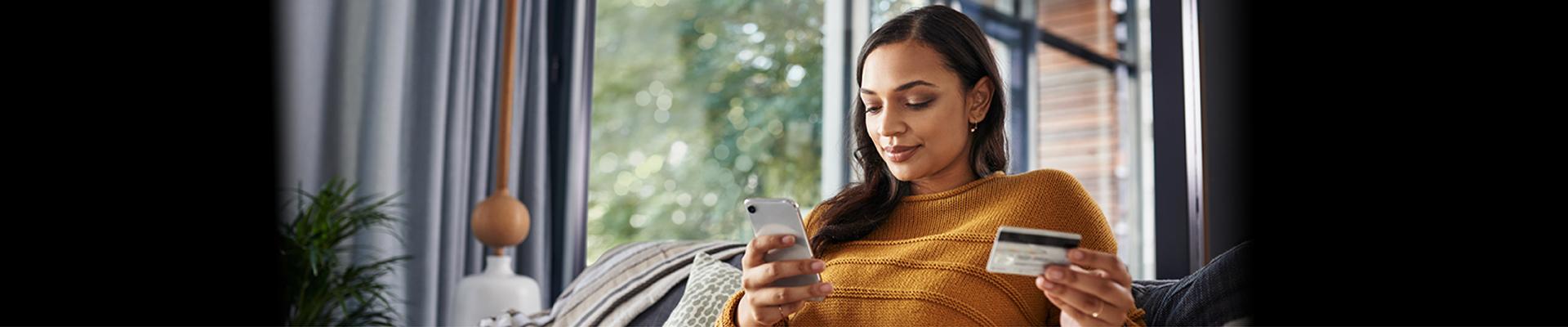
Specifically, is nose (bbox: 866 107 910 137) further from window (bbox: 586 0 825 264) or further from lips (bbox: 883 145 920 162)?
window (bbox: 586 0 825 264)

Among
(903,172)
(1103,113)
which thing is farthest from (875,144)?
(1103,113)

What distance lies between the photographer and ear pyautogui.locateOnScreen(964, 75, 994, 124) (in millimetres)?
1459

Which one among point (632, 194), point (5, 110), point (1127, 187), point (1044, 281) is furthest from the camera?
point (1127, 187)

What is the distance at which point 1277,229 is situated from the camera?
125 cm

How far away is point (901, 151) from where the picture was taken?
1.43 m

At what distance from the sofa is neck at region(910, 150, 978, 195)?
0.86 ft

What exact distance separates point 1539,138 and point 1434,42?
0.38 ft

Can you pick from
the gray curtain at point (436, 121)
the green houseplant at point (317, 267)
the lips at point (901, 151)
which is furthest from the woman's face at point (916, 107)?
the gray curtain at point (436, 121)

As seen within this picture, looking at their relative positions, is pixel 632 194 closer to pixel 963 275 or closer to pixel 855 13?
pixel 855 13

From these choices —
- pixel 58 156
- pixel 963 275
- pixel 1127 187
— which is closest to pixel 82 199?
pixel 58 156

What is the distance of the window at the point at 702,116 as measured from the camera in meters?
4.09

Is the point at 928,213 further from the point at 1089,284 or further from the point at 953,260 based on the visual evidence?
the point at 1089,284

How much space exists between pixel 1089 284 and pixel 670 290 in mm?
1011

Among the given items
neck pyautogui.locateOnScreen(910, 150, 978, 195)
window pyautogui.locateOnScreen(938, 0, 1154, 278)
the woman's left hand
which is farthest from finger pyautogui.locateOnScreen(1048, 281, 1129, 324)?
window pyautogui.locateOnScreen(938, 0, 1154, 278)
